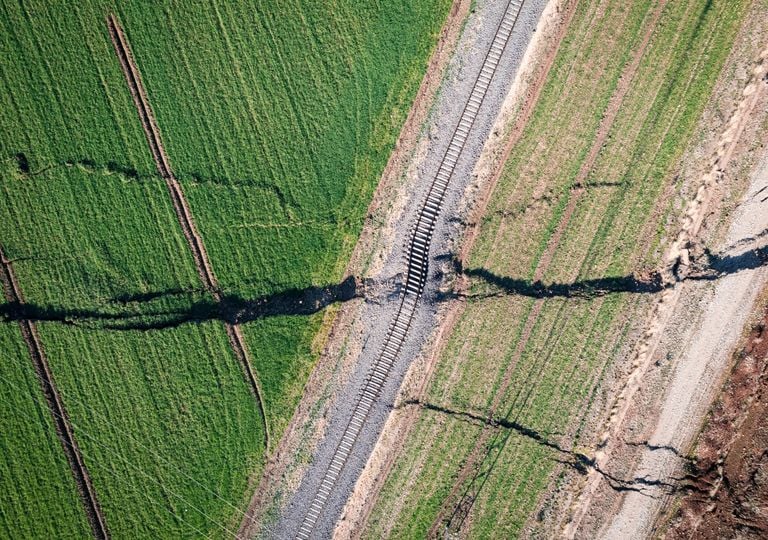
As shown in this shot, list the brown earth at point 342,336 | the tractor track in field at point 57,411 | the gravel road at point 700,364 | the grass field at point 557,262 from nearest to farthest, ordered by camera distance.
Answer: the gravel road at point 700,364
the grass field at point 557,262
the brown earth at point 342,336
the tractor track in field at point 57,411

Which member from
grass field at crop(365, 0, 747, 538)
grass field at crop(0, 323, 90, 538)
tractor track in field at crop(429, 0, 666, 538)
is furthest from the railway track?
grass field at crop(0, 323, 90, 538)

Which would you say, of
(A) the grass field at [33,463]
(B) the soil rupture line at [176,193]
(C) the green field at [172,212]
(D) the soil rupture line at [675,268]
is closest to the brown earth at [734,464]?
(D) the soil rupture line at [675,268]

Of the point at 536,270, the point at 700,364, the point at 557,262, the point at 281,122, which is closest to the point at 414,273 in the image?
the point at 536,270

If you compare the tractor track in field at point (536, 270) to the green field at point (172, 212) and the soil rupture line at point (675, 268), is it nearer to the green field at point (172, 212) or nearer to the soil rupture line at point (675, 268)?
the soil rupture line at point (675, 268)

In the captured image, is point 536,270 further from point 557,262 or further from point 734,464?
point 734,464

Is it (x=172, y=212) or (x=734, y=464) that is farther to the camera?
(x=172, y=212)

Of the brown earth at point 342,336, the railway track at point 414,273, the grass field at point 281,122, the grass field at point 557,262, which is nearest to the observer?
the grass field at point 557,262

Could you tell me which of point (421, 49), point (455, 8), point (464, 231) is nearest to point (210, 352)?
point (464, 231)
